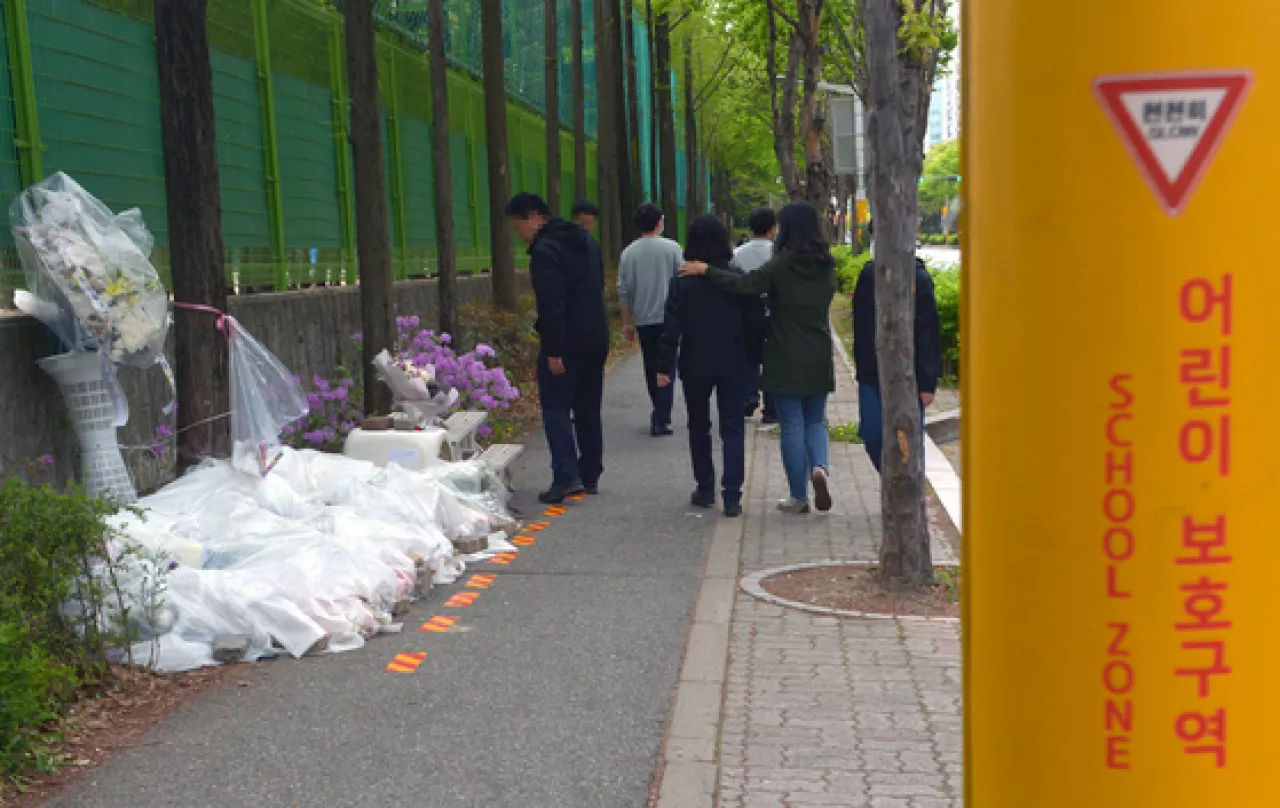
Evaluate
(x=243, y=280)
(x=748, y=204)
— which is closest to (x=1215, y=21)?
(x=243, y=280)

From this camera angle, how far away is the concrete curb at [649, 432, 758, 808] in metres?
4.39

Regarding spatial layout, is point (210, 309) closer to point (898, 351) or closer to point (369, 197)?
point (898, 351)

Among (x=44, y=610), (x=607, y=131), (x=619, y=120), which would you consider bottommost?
(x=44, y=610)

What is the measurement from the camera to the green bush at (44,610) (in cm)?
438

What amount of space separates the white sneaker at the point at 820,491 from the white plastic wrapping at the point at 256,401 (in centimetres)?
335

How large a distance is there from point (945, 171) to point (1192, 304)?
171 meters

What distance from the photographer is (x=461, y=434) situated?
9.59 meters

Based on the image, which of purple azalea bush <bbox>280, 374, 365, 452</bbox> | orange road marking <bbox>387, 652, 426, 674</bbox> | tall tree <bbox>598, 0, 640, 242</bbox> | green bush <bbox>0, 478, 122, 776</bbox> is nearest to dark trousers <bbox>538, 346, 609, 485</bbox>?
purple azalea bush <bbox>280, 374, 365, 452</bbox>

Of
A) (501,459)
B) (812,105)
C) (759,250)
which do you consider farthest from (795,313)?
(812,105)

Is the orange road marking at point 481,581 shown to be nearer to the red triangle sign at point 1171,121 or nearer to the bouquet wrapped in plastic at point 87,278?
the bouquet wrapped in plastic at point 87,278

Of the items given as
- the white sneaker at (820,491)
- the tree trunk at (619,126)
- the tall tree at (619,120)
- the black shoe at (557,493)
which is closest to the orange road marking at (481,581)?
the black shoe at (557,493)

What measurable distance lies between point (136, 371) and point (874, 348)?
14.3 feet

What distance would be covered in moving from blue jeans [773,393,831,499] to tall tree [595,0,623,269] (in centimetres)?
1646

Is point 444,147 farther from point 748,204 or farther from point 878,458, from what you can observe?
point 748,204
